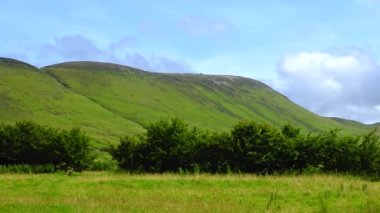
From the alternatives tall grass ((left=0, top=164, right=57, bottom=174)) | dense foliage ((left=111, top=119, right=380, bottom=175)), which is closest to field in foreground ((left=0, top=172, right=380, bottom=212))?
dense foliage ((left=111, top=119, right=380, bottom=175))

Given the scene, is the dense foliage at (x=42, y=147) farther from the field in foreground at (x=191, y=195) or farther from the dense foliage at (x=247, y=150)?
the field in foreground at (x=191, y=195)

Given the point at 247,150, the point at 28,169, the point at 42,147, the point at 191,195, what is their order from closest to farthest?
the point at 191,195, the point at 247,150, the point at 28,169, the point at 42,147

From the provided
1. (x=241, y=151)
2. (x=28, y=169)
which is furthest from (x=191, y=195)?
(x=28, y=169)

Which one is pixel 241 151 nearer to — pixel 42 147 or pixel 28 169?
pixel 28 169

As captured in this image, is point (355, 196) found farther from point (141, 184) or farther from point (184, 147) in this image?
point (184, 147)

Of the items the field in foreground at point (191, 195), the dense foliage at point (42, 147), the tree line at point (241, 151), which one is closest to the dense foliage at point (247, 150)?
the tree line at point (241, 151)

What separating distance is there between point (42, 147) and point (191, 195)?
31.4 m

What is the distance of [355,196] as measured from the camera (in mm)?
23047

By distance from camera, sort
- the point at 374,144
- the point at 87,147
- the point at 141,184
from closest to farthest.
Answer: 1. the point at 141,184
2. the point at 374,144
3. the point at 87,147

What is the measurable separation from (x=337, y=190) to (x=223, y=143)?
1607 centimetres

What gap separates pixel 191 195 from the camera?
2341 centimetres

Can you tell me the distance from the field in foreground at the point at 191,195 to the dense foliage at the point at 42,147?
17448 millimetres

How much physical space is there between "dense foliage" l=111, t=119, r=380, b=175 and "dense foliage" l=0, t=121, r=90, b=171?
21.8 ft

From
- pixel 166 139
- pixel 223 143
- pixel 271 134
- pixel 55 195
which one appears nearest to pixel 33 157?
pixel 166 139
